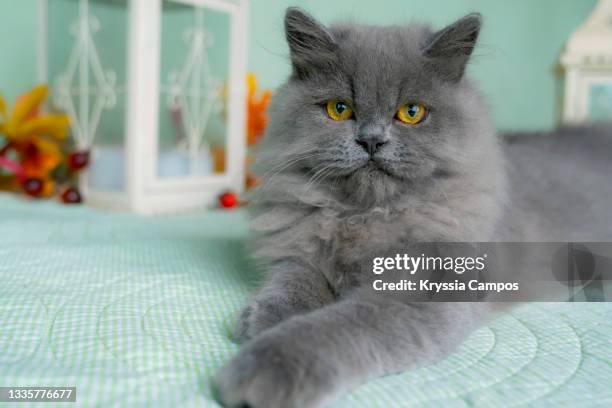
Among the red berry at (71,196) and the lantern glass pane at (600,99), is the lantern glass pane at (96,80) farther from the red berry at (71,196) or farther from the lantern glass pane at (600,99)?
the lantern glass pane at (600,99)

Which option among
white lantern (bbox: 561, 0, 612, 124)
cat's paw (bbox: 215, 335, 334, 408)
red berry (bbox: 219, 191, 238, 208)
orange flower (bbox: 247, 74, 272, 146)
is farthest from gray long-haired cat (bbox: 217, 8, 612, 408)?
white lantern (bbox: 561, 0, 612, 124)

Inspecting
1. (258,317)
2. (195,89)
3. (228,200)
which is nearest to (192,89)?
(195,89)

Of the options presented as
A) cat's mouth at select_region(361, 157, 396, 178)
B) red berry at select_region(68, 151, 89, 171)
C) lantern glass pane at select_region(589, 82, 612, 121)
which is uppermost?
lantern glass pane at select_region(589, 82, 612, 121)

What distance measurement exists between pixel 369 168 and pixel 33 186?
1.74m

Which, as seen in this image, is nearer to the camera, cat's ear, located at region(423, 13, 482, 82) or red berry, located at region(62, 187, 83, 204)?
cat's ear, located at region(423, 13, 482, 82)

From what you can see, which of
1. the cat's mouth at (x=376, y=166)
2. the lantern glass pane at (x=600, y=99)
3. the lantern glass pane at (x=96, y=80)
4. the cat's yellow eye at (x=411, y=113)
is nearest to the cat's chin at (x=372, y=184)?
the cat's mouth at (x=376, y=166)

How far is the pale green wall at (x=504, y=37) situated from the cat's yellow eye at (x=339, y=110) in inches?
70.2

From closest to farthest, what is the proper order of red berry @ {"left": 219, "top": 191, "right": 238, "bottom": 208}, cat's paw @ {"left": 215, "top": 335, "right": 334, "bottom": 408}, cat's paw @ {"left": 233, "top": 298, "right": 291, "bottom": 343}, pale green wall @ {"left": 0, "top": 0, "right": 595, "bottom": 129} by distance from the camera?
cat's paw @ {"left": 215, "top": 335, "right": 334, "bottom": 408}, cat's paw @ {"left": 233, "top": 298, "right": 291, "bottom": 343}, red berry @ {"left": 219, "top": 191, "right": 238, "bottom": 208}, pale green wall @ {"left": 0, "top": 0, "right": 595, "bottom": 129}

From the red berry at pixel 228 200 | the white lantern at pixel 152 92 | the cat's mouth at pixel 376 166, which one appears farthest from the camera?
the red berry at pixel 228 200

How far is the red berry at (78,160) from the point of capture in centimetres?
226

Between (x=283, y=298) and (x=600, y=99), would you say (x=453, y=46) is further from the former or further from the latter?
(x=600, y=99)

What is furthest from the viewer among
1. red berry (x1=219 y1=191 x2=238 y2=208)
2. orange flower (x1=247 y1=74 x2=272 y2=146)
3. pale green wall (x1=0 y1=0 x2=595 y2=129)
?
pale green wall (x1=0 y1=0 x2=595 y2=129)

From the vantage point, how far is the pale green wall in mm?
2857

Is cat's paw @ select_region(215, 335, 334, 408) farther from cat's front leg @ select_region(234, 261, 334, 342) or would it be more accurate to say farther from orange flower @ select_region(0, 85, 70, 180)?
orange flower @ select_region(0, 85, 70, 180)
